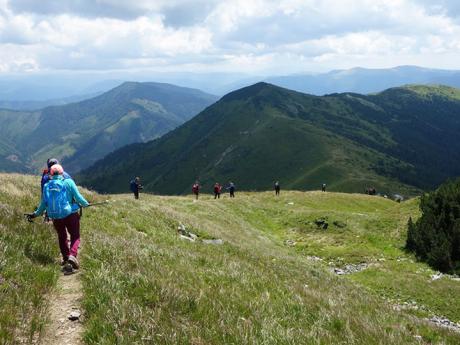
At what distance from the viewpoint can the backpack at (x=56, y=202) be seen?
1034 cm

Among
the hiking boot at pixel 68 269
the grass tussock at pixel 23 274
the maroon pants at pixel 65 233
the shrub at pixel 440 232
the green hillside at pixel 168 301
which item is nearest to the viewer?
the grass tussock at pixel 23 274

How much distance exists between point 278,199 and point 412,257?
2590 centimetres

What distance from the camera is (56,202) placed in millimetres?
10367

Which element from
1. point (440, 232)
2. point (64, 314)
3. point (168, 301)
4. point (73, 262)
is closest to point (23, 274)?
point (64, 314)

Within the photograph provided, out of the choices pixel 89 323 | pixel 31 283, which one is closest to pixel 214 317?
pixel 89 323

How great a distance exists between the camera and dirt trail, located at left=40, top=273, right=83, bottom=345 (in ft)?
21.7

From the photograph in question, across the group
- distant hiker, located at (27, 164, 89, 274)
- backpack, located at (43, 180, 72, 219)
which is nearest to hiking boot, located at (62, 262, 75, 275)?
distant hiker, located at (27, 164, 89, 274)

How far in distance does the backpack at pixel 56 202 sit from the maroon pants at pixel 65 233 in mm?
172

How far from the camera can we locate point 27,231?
11359 millimetres

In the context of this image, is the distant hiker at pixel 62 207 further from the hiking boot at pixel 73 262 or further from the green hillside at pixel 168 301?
the green hillside at pixel 168 301

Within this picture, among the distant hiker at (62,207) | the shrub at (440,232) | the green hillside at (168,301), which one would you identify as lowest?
the shrub at (440,232)

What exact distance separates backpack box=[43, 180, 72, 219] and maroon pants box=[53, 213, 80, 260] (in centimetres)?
17

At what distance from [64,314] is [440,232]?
26.8 meters

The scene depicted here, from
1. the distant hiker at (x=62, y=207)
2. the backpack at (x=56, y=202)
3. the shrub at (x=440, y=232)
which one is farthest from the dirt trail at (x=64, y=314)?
the shrub at (x=440, y=232)
